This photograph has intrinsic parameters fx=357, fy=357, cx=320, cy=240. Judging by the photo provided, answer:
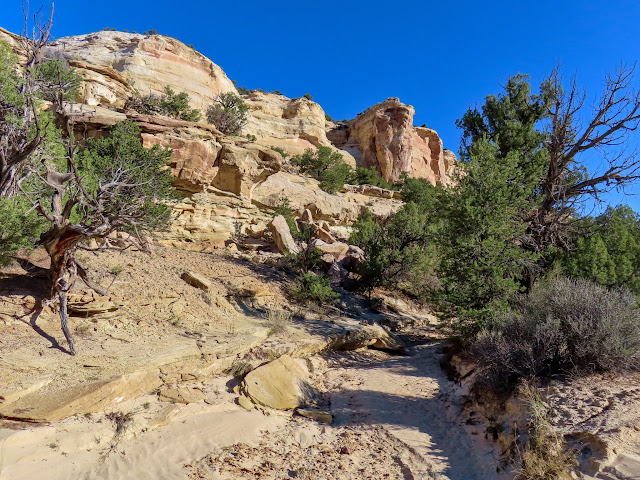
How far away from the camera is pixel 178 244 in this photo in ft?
47.0

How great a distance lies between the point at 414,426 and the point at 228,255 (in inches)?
371

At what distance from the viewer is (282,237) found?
14.9 metres

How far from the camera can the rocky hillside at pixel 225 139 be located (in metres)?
16.3

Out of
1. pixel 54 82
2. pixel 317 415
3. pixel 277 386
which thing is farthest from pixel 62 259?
pixel 54 82

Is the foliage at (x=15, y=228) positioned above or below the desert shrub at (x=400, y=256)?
below

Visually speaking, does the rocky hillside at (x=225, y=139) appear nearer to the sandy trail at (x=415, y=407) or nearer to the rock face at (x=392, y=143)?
the rock face at (x=392, y=143)

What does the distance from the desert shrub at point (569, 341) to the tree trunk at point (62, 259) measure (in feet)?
22.9

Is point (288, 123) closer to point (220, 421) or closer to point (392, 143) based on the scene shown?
point (392, 143)

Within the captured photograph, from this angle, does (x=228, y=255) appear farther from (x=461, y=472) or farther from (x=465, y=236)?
(x=461, y=472)

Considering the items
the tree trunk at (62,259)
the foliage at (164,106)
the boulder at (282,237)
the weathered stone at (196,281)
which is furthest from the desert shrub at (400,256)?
the foliage at (164,106)

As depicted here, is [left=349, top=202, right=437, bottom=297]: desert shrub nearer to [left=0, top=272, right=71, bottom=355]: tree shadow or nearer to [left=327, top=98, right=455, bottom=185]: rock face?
[left=0, top=272, right=71, bottom=355]: tree shadow

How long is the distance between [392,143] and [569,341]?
36.3m

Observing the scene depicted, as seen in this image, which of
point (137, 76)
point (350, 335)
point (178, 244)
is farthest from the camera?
point (137, 76)

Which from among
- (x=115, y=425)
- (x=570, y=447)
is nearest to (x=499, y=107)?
(x=570, y=447)
